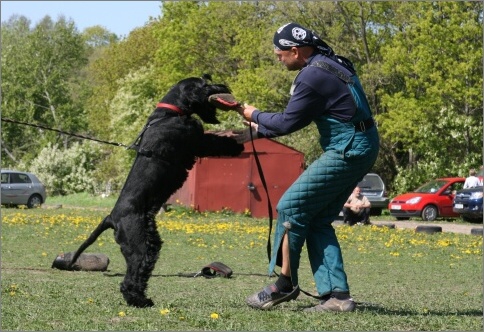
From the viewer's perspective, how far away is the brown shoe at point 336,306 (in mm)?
7095

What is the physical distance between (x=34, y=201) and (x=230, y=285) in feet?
94.8

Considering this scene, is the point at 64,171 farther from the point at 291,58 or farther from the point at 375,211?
the point at 291,58

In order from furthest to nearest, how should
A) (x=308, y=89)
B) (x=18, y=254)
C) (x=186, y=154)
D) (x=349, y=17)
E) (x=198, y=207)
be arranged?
(x=349, y=17) < (x=198, y=207) < (x=18, y=254) < (x=186, y=154) < (x=308, y=89)

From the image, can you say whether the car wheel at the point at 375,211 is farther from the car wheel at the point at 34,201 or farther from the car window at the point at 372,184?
the car wheel at the point at 34,201

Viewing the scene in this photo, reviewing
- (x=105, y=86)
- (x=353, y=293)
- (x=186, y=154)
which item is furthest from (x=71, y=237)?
(x=105, y=86)

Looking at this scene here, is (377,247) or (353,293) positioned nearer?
(353,293)

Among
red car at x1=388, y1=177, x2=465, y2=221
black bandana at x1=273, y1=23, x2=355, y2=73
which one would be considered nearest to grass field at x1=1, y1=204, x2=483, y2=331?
black bandana at x1=273, y1=23, x2=355, y2=73

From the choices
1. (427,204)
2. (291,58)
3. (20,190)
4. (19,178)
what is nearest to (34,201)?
(20,190)

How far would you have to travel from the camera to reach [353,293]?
9.99 m

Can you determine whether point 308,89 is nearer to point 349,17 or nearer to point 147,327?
point 147,327

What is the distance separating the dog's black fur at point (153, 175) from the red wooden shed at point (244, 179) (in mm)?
23040

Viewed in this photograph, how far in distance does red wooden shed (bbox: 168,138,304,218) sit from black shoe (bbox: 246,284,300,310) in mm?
23222

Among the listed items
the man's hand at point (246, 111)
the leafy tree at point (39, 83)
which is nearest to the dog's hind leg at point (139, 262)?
the man's hand at point (246, 111)

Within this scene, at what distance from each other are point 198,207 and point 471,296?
21.5 m
